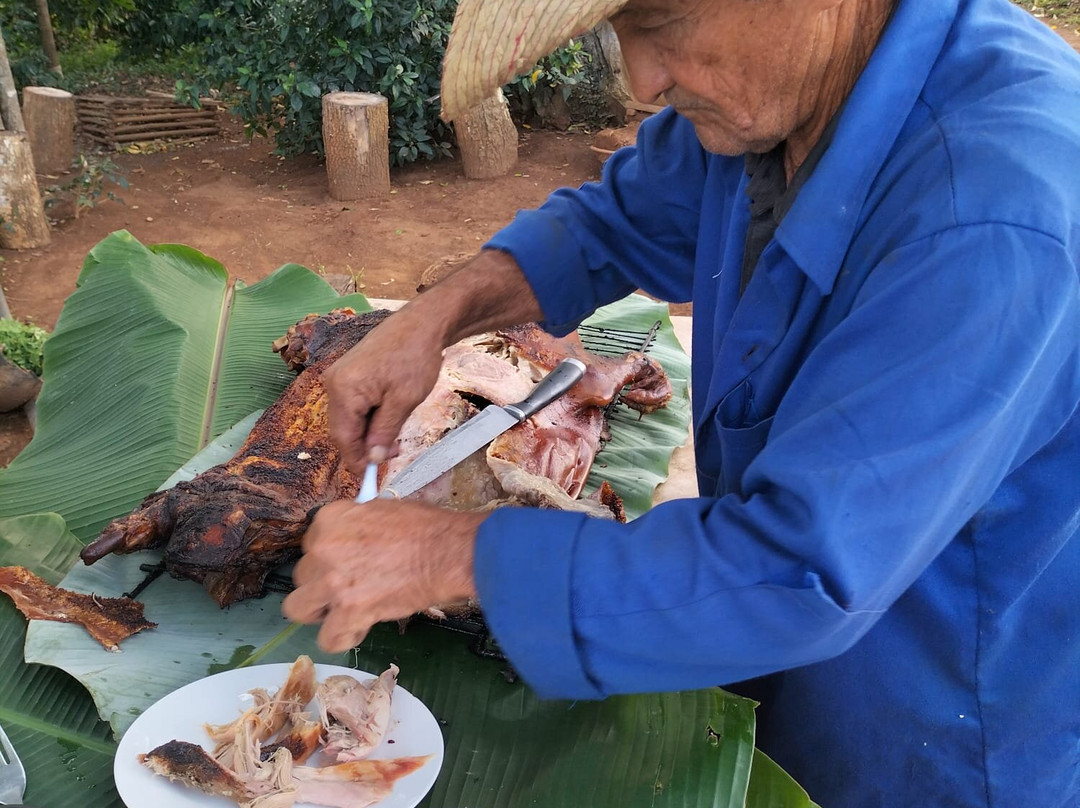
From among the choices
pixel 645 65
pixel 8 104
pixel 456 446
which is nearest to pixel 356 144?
pixel 8 104

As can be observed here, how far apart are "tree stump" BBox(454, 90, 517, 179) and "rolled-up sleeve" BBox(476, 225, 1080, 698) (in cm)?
831

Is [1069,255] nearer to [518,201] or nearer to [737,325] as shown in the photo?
[737,325]

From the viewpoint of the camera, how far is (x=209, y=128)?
34.7 ft

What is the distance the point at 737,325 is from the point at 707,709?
85 centimetres

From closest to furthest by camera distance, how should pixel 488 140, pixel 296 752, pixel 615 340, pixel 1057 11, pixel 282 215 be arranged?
pixel 296 752
pixel 615 340
pixel 282 215
pixel 488 140
pixel 1057 11

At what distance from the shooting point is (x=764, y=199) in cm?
179

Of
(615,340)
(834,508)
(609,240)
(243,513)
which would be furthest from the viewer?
(615,340)

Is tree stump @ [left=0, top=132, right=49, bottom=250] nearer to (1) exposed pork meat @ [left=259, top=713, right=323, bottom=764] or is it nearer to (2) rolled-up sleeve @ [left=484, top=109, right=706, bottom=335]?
(2) rolled-up sleeve @ [left=484, top=109, right=706, bottom=335]

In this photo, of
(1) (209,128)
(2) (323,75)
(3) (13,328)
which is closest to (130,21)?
(1) (209,128)

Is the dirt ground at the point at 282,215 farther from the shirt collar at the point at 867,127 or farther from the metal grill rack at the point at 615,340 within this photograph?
the shirt collar at the point at 867,127

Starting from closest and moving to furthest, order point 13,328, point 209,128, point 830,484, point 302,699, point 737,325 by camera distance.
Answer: point 830,484, point 737,325, point 302,699, point 13,328, point 209,128

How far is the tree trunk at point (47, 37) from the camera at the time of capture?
10367 mm

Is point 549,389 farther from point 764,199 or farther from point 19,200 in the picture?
point 19,200

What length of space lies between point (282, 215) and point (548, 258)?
6.72 m
